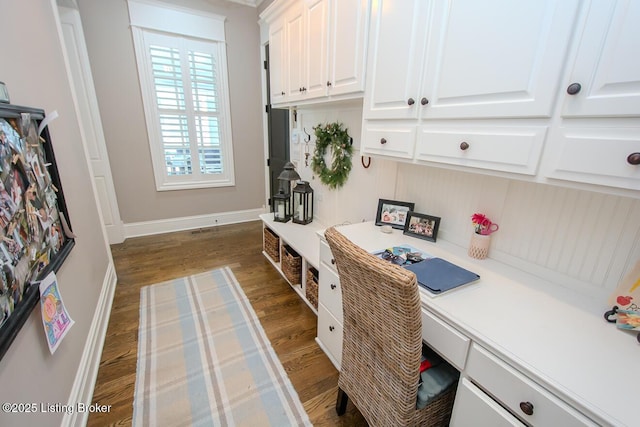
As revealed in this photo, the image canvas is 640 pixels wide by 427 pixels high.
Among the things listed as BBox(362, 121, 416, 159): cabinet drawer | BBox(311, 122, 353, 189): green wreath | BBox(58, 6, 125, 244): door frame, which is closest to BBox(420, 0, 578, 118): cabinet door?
BBox(362, 121, 416, 159): cabinet drawer

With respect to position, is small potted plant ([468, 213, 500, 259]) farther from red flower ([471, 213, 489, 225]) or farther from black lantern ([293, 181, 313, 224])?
black lantern ([293, 181, 313, 224])

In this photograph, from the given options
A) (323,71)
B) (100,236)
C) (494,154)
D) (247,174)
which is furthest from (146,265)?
(494,154)

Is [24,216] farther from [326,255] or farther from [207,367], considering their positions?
[326,255]

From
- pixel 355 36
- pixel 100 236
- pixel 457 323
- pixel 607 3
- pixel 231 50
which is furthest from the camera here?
pixel 231 50

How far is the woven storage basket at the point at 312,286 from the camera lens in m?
2.03

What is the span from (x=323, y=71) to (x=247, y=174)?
2616 millimetres

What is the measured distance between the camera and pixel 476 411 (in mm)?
882

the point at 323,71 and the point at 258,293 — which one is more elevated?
the point at 323,71

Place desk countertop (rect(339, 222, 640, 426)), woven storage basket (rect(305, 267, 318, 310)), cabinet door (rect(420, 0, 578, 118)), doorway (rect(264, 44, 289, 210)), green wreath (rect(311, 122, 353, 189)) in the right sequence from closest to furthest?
desk countertop (rect(339, 222, 640, 426)), cabinet door (rect(420, 0, 578, 118)), woven storage basket (rect(305, 267, 318, 310)), green wreath (rect(311, 122, 353, 189)), doorway (rect(264, 44, 289, 210))

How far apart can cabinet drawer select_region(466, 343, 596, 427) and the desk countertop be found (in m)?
0.03

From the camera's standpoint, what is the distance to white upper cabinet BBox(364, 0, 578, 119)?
801 millimetres

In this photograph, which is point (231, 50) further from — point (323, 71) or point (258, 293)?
point (258, 293)

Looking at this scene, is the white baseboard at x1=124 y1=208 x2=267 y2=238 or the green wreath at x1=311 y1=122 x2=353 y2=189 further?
the white baseboard at x1=124 y1=208 x2=267 y2=238

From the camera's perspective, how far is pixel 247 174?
13.3ft
